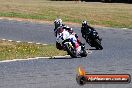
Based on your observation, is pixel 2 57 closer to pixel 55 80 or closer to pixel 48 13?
pixel 55 80

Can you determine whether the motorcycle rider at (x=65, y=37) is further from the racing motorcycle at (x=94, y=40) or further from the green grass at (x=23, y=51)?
the racing motorcycle at (x=94, y=40)

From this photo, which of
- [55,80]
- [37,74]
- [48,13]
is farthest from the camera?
[48,13]

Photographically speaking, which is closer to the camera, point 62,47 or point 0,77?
point 0,77

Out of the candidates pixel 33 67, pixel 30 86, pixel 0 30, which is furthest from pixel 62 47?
pixel 0 30

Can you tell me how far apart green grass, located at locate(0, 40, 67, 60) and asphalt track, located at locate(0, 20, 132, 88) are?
123 cm

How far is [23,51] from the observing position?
20.1 meters

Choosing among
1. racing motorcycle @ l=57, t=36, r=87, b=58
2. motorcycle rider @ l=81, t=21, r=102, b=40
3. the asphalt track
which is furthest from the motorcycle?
motorcycle rider @ l=81, t=21, r=102, b=40

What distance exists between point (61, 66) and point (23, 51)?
157 inches

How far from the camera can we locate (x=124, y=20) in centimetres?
3775

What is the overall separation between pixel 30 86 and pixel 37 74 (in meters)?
1.99

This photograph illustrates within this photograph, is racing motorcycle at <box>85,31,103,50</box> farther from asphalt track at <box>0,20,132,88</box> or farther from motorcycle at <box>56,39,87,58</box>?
motorcycle at <box>56,39,87,58</box>

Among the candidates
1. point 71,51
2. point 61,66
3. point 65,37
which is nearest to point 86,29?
point 65,37

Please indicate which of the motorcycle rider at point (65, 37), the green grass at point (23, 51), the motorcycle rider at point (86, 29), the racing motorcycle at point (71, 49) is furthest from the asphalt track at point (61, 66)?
the green grass at point (23, 51)

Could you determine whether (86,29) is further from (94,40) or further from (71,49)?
(71,49)
